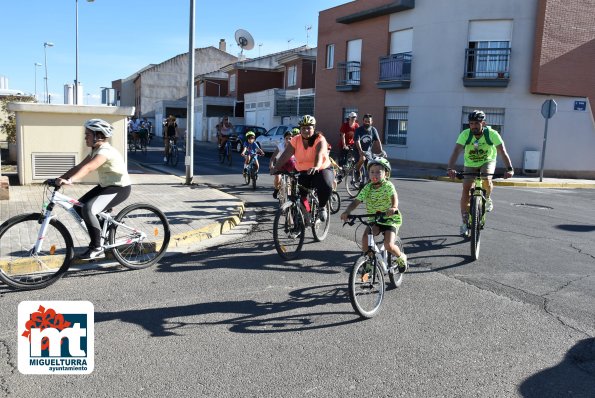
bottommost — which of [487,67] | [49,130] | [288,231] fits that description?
[288,231]

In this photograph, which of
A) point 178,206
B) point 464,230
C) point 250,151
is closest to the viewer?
point 464,230

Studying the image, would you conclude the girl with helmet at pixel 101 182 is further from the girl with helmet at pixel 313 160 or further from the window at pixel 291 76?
the window at pixel 291 76

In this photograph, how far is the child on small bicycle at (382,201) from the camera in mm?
5082

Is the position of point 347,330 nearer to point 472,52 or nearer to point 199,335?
point 199,335

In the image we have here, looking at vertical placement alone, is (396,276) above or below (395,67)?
below

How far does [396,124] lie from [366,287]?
21.7m

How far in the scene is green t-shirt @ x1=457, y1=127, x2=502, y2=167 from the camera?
24.8 feet

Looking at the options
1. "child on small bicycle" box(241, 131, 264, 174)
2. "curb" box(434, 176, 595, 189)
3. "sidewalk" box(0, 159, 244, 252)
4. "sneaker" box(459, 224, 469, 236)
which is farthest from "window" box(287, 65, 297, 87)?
"sneaker" box(459, 224, 469, 236)

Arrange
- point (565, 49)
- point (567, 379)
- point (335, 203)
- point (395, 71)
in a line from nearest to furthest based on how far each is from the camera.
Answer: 1. point (567, 379)
2. point (335, 203)
3. point (565, 49)
4. point (395, 71)

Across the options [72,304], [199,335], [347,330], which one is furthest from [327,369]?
[72,304]

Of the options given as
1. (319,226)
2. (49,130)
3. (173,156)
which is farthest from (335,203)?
(173,156)

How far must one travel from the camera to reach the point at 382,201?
5.17 m

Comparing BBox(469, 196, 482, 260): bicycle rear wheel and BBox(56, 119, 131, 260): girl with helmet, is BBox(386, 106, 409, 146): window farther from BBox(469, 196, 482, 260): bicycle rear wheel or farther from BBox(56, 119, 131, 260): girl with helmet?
BBox(56, 119, 131, 260): girl with helmet

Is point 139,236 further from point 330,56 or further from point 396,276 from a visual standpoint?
point 330,56
